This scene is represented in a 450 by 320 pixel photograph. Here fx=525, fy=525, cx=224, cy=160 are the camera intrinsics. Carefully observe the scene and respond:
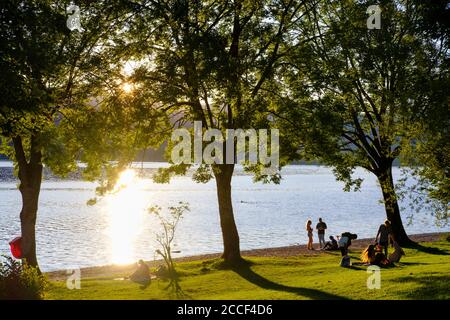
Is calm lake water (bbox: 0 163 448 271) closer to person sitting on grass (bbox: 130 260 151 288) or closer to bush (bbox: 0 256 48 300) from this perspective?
person sitting on grass (bbox: 130 260 151 288)

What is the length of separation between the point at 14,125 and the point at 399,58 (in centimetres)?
2202

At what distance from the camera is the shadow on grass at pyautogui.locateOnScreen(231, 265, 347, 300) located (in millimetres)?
16516

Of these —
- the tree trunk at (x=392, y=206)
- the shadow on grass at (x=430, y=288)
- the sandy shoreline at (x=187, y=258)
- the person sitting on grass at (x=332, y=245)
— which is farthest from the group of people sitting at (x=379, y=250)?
the shadow on grass at (x=430, y=288)

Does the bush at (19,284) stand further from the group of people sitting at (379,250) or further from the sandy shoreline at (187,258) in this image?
the group of people sitting at (379,250)

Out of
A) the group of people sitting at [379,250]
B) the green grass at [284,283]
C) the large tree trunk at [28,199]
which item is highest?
the large tree trunk at [28,199]

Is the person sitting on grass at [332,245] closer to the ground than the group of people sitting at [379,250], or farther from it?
closer to the ground

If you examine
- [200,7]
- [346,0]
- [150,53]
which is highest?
[346,0]

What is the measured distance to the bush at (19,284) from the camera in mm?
15442

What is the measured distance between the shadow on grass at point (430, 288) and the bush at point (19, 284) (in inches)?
438

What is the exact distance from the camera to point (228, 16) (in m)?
27.1
